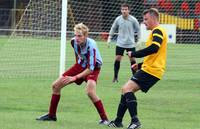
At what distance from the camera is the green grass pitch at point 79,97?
10.9m

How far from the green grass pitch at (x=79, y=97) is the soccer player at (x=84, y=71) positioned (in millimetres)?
252

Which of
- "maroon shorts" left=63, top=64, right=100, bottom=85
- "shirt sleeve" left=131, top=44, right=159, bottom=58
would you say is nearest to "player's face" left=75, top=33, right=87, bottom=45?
"maroon shorts" left=63, top=64, right=100, bottom=85

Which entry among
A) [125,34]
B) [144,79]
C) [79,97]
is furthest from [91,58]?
[125,34]

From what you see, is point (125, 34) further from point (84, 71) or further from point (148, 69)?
point (148, 69)

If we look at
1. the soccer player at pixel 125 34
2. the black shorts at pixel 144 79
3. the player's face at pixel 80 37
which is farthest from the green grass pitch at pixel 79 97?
the player's face at pixel 80 37

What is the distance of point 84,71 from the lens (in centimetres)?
1056

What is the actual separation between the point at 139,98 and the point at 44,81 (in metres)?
3.95

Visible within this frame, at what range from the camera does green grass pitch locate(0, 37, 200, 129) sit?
35.8 feet

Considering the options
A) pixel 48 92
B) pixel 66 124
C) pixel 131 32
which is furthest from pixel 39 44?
pixel 66 124

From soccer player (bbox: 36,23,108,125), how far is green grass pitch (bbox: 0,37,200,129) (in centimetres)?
25

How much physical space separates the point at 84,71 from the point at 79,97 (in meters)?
3.74

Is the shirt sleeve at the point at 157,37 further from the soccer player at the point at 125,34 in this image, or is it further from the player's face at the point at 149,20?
the soccer player at the point at 125,34

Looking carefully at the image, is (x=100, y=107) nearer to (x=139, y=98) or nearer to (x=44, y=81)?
(x=139, y=98)

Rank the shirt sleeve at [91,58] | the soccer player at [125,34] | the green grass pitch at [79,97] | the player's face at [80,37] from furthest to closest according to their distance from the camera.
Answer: the soccer player at [125,34]
the green grass pitch at [79,97]
the shirt sleeve at [91,58]
the player's face at [80,37]
